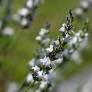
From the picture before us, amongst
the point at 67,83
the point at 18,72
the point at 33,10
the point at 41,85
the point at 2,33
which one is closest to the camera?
the point at 41,85

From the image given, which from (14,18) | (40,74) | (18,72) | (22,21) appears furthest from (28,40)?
(40,74)

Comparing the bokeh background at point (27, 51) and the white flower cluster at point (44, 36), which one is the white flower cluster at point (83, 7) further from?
the white flower cluster at point (44, 36)

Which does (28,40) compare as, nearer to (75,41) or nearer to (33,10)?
(33,10)

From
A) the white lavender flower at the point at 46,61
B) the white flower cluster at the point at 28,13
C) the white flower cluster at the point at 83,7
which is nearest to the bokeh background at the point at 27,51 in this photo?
the white flower cluster at the point at 83,7

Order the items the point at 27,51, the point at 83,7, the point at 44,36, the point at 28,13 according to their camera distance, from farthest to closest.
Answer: the point at 27,51, the point at 83,7, the point at 28,13, the point at 44,36

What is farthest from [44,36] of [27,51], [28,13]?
[27,51]

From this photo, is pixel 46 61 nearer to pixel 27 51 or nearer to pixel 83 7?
pixel 83 7

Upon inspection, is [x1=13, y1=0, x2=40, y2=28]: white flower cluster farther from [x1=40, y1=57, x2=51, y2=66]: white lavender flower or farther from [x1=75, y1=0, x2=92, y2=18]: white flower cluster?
[x1=40, y1=57, x2=51, y2=66]: white lavender flower

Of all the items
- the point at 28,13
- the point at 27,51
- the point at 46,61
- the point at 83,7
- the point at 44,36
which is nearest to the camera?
the point at 46,61
